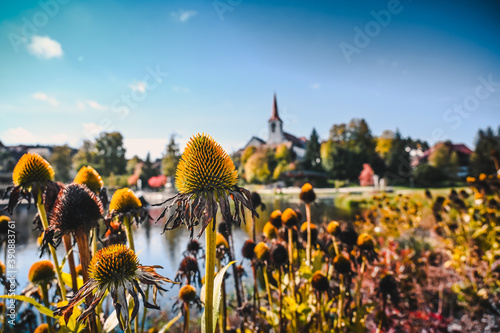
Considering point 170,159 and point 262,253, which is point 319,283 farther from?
point 170,159

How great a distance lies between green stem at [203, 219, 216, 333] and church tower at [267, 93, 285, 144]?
62.8 m

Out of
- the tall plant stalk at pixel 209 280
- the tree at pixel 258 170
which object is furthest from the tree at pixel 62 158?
the tall plant stalk at pixel 209 280

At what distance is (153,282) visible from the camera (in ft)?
3.77

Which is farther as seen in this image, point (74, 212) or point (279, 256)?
point (279, 256)

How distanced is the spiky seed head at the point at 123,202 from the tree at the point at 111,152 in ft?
137

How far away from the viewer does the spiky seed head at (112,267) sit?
117cm

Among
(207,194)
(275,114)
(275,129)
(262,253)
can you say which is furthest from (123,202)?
(275,114)

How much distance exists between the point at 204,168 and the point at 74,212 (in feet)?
2.34

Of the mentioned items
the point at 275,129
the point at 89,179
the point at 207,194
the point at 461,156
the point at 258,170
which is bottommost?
the point at 207,194

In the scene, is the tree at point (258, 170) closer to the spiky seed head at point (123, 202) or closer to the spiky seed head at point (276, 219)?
the spiky seed head at point (276, 219)

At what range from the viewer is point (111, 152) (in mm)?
41531

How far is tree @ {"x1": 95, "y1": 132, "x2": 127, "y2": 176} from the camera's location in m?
39.8

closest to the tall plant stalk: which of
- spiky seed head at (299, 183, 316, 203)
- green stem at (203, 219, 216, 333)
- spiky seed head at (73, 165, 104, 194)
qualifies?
green stem at (203, 219, 216, 333)

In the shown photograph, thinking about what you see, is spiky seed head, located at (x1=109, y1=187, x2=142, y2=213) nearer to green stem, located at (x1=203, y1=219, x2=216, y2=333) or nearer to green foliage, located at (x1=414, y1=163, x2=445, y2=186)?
green stem, located at (x1=203, y1=219, x2=216, y2=333)
